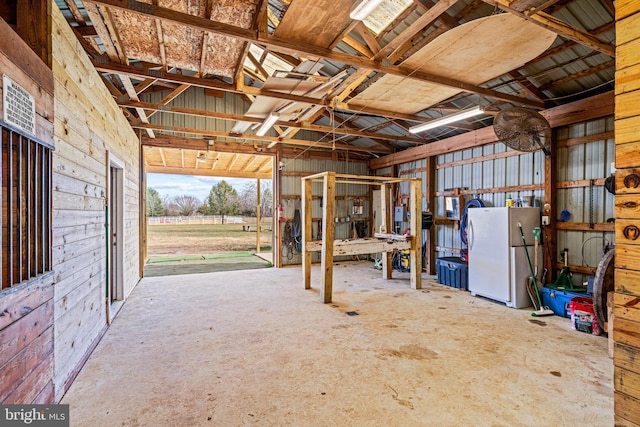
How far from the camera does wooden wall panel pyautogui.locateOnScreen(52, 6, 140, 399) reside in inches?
88.4

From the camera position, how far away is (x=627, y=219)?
1.29 m

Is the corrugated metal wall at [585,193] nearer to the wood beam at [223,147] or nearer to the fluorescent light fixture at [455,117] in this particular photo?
the fluorescent light fixture at [455,117]

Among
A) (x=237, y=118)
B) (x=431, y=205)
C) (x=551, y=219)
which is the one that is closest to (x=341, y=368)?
(x=551, y=219)

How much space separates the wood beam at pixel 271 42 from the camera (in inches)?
93.1

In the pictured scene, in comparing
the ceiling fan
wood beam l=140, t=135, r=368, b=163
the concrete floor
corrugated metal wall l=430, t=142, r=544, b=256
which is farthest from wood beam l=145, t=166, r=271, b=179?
the ceiling fan

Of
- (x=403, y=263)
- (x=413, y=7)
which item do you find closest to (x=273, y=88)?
(x=413, y=7)

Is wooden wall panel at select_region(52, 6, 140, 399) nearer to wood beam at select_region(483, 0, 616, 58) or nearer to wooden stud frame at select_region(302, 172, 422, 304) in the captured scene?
wooden stud frame at select_region(302, 172, 422, 304)

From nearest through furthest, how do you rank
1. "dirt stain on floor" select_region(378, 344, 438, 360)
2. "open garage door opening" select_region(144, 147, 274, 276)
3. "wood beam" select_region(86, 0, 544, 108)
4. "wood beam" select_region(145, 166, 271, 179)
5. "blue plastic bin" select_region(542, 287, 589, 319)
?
"wood beam" select_region(86, 0, 544, 108) → "dirt stain on floor" select_region(378, 344, 438, 360) → "blue plastic bin" select_region(542, 287, 589, 319) → "open garage door opening" select_region(144, 147, 274, 276) → "wood beam" select_region(145, 166, 271, 179)

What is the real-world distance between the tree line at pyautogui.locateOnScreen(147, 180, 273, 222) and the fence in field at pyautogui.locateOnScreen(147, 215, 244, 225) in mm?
896

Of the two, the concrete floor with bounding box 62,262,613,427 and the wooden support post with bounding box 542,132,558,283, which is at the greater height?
→ the wooden support post with bounding box 542,132,558,283

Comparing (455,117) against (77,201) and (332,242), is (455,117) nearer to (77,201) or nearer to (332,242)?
(332,242)

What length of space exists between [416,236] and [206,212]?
2990cm

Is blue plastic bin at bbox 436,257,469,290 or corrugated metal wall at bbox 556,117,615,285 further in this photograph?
blue plastic bin at bbox 436,257,469,290

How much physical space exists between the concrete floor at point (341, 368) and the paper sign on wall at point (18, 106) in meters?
1.84
